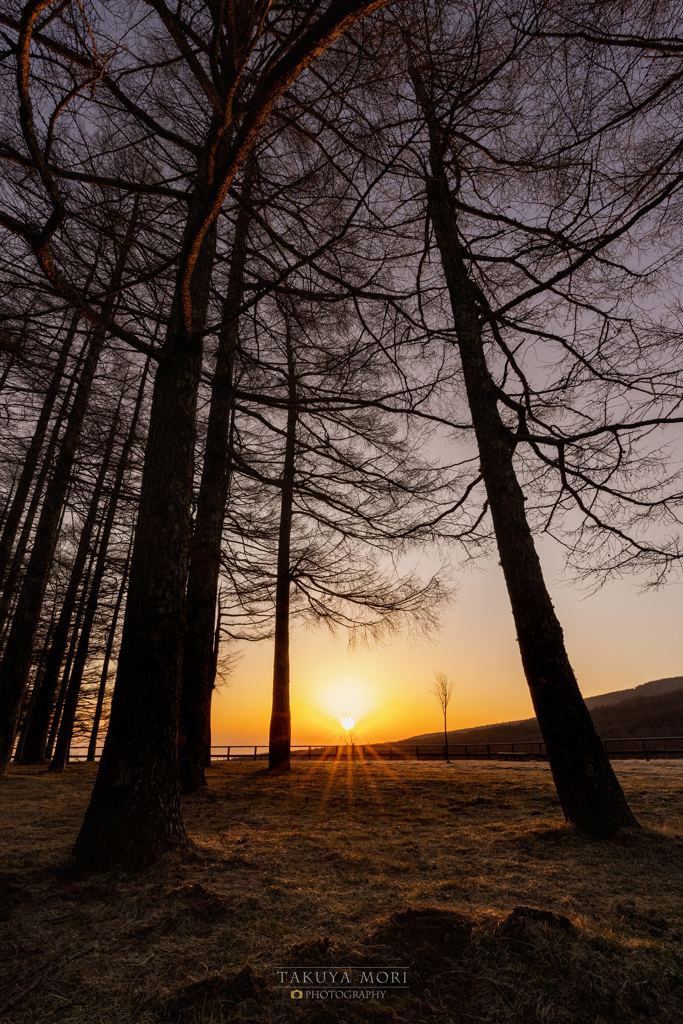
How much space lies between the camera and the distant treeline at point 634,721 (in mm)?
Answer: 32500

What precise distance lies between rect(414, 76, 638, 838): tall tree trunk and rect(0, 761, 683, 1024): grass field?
0.33m

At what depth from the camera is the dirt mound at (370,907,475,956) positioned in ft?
6.68

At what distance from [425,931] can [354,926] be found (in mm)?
376

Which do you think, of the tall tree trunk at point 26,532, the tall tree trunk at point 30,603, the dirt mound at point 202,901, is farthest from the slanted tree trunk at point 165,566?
the tall tree trunk at point 26,532

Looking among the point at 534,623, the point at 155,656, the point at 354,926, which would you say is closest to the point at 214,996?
the point at 354,926

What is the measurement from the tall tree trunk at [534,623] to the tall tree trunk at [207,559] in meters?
3.04

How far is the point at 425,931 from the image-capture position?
213 centimetres

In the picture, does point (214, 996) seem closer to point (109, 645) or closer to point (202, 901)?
point (202, 901)

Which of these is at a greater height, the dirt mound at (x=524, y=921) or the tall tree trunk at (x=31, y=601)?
the tall tree trunk at (x=31, y=601)

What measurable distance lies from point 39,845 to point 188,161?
763 centimetres

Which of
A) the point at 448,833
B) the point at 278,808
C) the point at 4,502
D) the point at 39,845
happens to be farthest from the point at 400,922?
the point at 4,502

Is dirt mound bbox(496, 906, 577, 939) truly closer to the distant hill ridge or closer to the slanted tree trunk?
the slanted tree trunk

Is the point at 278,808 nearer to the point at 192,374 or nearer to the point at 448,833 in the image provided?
the point at 448,833

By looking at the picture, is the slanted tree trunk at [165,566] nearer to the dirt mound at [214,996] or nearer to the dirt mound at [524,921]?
the dirt mound at [214,996]
